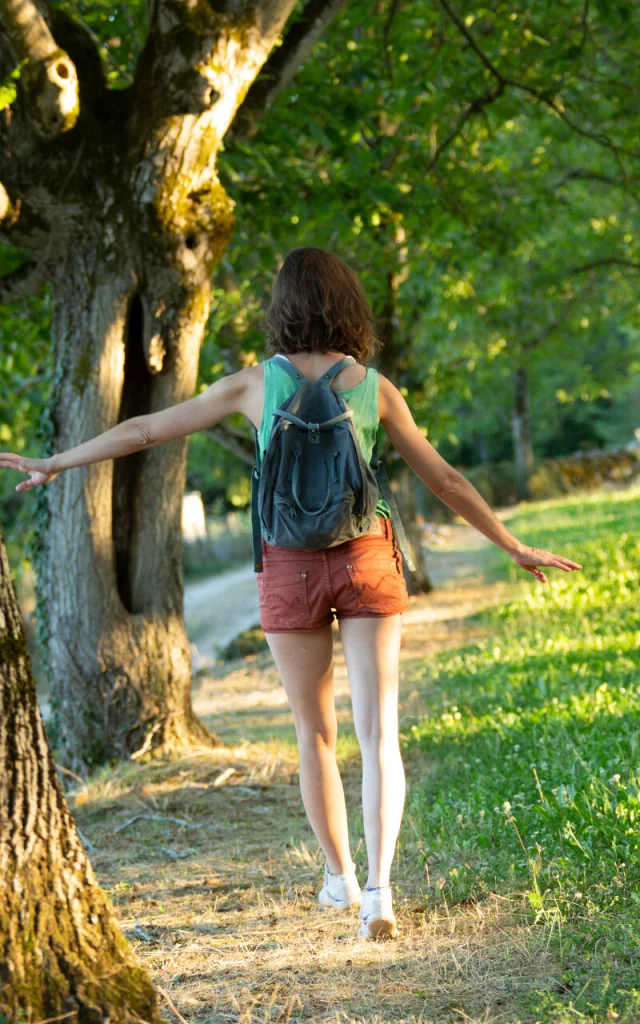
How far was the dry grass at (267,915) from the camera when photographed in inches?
117

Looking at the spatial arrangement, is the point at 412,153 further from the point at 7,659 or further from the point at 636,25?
the point at 7,659

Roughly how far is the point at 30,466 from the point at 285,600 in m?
0.92

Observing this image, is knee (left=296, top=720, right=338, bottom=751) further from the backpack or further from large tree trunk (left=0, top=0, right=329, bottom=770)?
large tree trunk (left=0, top=0, right=329, bottom=770)

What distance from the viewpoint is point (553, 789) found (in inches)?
167

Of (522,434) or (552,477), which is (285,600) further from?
(552,477)

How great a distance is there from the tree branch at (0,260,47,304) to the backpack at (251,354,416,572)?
391cm

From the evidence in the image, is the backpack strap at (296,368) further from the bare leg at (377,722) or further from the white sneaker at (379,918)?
the white sneaker at (379,918)

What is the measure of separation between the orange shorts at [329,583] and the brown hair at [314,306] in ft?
2.02

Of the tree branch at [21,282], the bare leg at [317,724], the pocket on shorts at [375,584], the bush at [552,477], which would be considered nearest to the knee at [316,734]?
the bare leg at [317,724]

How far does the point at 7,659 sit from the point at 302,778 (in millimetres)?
1246

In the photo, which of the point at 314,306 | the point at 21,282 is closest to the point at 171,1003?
the point at 314,306

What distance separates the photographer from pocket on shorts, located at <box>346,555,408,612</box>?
3.37 m

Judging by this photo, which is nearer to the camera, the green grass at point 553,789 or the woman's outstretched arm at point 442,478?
the green grass at point 553,789

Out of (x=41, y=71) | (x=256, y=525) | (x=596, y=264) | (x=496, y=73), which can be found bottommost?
(x=256, y=525)
